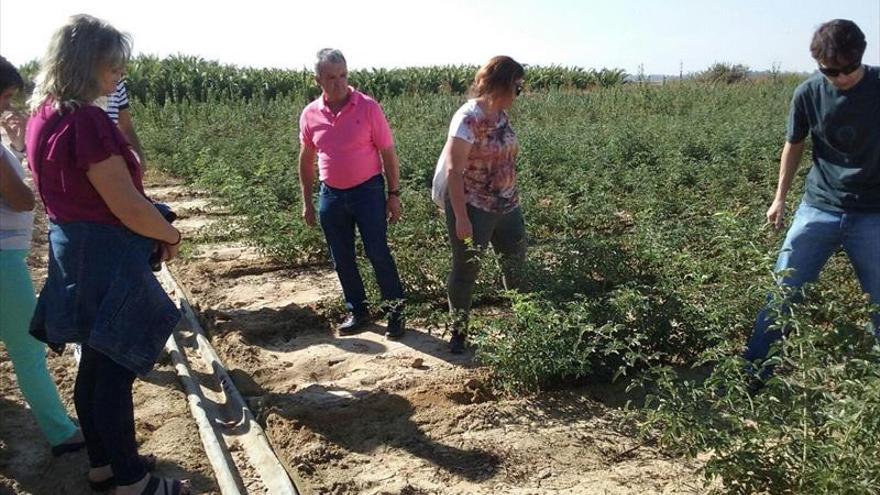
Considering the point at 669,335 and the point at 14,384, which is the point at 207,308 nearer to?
the point at 14,384

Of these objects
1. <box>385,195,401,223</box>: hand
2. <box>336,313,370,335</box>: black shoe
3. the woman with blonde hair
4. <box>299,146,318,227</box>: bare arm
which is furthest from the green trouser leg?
<box>385,195,401,223</box>: hand

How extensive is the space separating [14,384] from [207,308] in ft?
4.89

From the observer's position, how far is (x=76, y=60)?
8.58 ft

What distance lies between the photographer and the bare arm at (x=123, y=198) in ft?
8.61

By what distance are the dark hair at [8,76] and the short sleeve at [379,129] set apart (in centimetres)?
204

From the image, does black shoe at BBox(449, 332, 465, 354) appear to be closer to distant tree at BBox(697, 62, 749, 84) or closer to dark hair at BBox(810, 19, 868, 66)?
dark hair at BBox(810, 19, 868, 66)

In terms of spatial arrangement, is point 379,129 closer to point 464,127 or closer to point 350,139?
point 350,139

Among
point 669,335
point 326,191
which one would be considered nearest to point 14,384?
point 326,191

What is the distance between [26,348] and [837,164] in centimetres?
375

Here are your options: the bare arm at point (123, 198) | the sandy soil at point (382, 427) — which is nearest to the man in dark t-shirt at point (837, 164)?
the sandy soil at point (382, 427)

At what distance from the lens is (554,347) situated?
12.5 ft

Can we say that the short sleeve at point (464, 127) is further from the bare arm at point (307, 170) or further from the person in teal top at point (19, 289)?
the person in teal top at point (19, 289)

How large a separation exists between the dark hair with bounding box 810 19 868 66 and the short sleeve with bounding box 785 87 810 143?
0.34 metres

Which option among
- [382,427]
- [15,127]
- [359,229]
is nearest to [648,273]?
[359,229]
